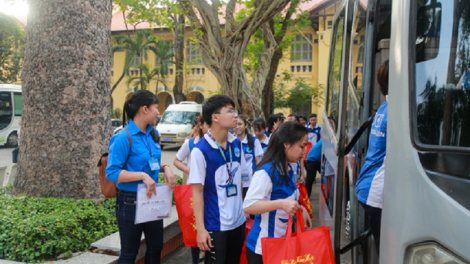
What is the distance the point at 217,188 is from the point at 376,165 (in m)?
1.05

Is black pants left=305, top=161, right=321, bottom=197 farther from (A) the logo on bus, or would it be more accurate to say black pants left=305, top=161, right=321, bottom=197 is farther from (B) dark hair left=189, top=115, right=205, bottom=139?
(A) the logo on bus

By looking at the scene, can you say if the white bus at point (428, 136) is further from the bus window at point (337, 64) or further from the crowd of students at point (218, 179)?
the bus window at point (337, 64)

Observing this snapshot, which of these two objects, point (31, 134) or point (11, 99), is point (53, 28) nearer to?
point (31, 134)

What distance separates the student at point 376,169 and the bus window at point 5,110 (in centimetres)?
2283

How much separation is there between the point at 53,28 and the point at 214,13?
12.9 feet

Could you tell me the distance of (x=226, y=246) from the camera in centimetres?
315

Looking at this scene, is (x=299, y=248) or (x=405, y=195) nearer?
(x=405, y=195)

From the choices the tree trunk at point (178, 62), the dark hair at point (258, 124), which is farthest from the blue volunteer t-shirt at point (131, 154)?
the tree trunk at point (178, 62)

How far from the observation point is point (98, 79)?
5.97 metres

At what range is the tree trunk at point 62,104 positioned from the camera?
5695mm

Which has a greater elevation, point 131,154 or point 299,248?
point 131,154

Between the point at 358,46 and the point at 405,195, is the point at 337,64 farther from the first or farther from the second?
the point at 405,195

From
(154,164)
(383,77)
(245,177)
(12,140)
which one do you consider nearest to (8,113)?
(12,140)

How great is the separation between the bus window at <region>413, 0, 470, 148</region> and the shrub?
3.32 meters
